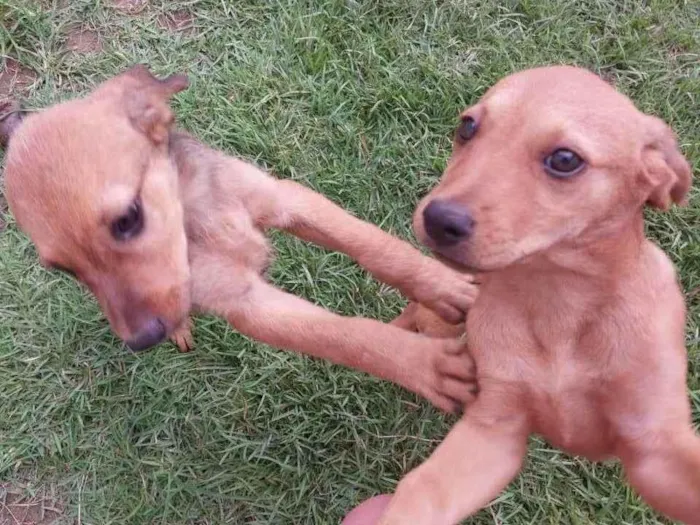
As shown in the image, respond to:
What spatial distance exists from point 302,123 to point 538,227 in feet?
8.88

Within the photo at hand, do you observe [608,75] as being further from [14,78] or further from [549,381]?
[14,78]

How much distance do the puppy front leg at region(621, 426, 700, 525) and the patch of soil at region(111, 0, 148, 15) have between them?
14.0ft

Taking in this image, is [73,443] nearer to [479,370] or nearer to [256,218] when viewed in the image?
[256,218]

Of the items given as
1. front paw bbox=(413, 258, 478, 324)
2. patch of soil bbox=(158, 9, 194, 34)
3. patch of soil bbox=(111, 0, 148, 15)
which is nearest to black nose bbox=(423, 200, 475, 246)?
front paw bbox=(413, 258, 478, 324)

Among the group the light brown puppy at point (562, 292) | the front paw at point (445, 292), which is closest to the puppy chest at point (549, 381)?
the light brown puppy at point (562, 292)

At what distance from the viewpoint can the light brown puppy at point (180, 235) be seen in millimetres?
3008

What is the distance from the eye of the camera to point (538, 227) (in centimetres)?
243

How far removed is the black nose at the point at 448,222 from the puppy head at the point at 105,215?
1.24m

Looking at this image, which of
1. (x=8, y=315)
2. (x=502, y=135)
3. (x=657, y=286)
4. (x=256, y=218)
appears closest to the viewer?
(x=502, y=135)

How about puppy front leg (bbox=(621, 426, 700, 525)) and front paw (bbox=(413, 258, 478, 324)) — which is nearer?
puppy front leg (bbox=(621, 426, 700, 525))

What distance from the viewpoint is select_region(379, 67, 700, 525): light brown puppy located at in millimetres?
2424

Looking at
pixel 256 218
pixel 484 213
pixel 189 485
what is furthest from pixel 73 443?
pixel 484 213

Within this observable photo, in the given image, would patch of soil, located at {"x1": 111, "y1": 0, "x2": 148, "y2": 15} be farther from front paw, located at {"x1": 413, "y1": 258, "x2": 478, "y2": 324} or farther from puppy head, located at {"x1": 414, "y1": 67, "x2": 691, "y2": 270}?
puppy head, located at {"x1": 414, "y1": 67, "x2": 691, "y2": 270}

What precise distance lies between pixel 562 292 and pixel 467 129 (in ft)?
2.28
